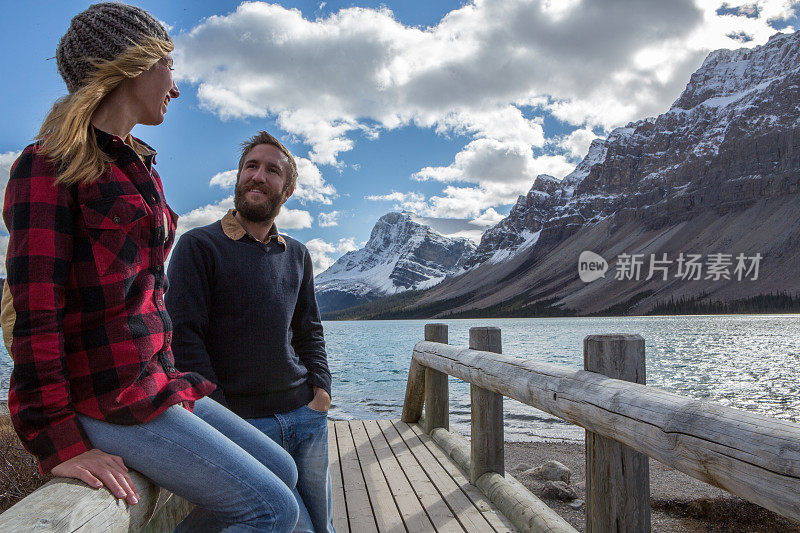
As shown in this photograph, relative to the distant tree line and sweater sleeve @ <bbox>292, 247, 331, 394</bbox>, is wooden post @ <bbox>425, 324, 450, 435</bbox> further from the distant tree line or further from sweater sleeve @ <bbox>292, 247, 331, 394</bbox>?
the distant tree line

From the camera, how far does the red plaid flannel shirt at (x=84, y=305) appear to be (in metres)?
1.36

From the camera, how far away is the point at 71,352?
4.86 ft

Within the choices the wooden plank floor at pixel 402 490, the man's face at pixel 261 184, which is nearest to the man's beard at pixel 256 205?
the man's face at pixel 261 184

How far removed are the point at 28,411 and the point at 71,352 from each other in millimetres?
181

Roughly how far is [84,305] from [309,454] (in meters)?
1.52

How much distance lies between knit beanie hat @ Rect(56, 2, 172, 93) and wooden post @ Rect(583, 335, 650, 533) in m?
2.34

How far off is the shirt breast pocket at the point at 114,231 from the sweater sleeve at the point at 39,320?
7 cm

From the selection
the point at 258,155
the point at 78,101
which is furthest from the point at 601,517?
the point at 78,101

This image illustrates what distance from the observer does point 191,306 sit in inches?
96.7

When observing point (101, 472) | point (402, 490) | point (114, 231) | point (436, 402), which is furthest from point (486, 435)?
point (114, 231)

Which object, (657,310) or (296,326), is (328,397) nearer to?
(296,326)

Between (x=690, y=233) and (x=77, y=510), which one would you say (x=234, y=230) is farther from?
(x=690, y=233)

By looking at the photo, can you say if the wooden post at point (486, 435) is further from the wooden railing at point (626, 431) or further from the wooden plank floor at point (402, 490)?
the wooden plank floor at point (402, 490)

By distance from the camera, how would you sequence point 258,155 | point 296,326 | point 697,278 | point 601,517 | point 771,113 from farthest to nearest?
point 771,113, point 697,278, point 296,326, point 258,155, point 601,517
